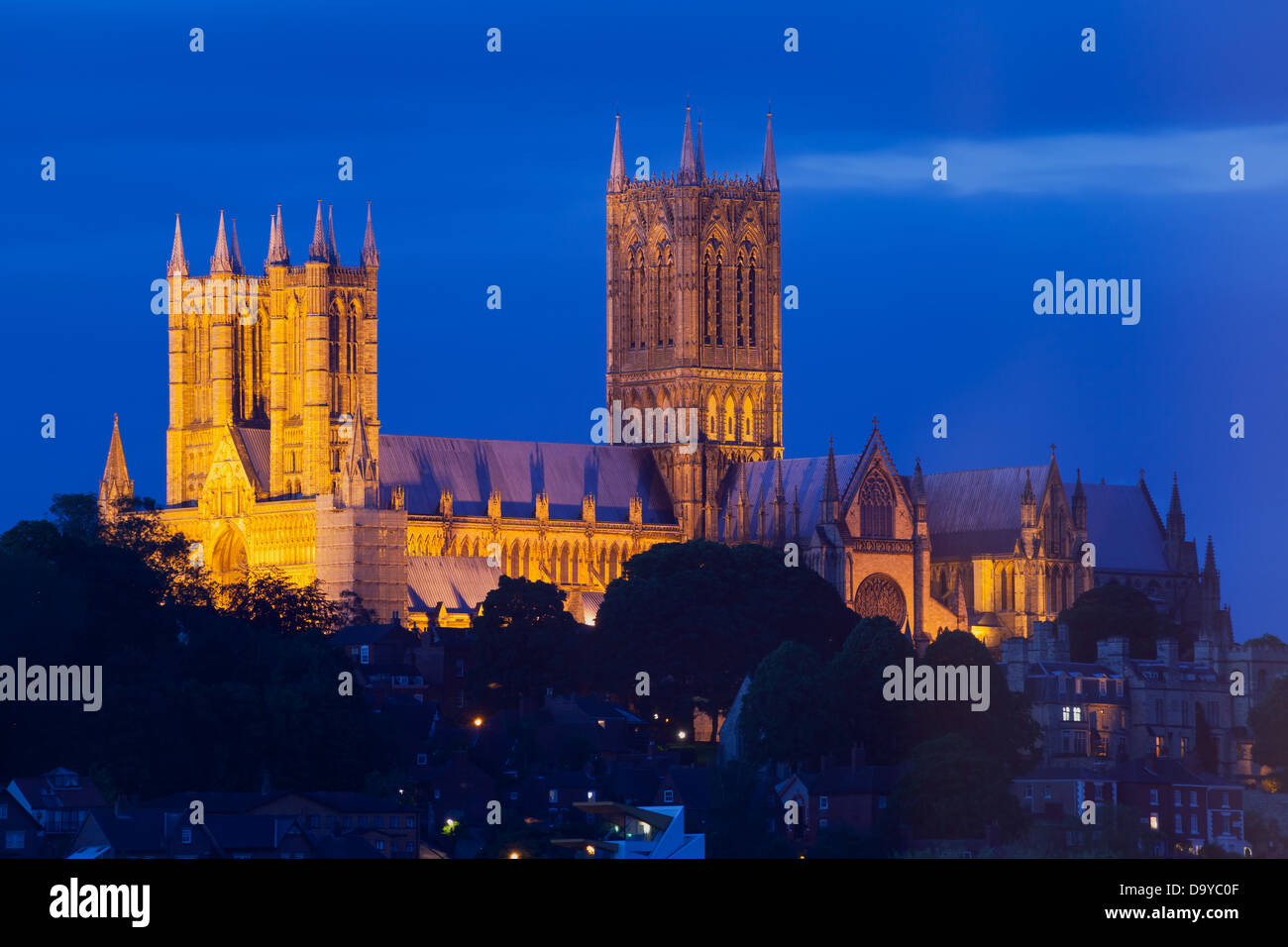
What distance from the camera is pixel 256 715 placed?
9981 cm

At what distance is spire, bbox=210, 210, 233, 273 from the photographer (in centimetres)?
15875

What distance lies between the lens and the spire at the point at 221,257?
521 feet

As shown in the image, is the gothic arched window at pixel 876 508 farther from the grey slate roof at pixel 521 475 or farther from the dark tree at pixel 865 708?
the dark tree at pixel 865 708

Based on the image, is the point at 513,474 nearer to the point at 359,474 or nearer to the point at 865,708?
the point at 359,474

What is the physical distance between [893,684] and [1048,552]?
38479mm

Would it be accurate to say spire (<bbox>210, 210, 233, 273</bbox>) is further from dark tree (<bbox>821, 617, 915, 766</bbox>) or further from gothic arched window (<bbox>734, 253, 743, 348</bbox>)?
dark tree (<bbox>821, 617, 915, 766</bbox>)

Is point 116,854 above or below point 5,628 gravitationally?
below

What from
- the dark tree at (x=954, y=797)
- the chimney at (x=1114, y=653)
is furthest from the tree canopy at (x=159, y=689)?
the chimney at (x=1114, y=653)

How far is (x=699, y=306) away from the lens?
161750mm

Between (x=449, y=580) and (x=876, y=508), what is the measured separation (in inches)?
760

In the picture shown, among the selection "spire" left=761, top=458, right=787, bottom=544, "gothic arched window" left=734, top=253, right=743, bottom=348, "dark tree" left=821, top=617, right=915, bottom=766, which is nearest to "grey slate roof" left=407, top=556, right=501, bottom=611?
"spire" left=761, top=458, right=787, bottom=544
